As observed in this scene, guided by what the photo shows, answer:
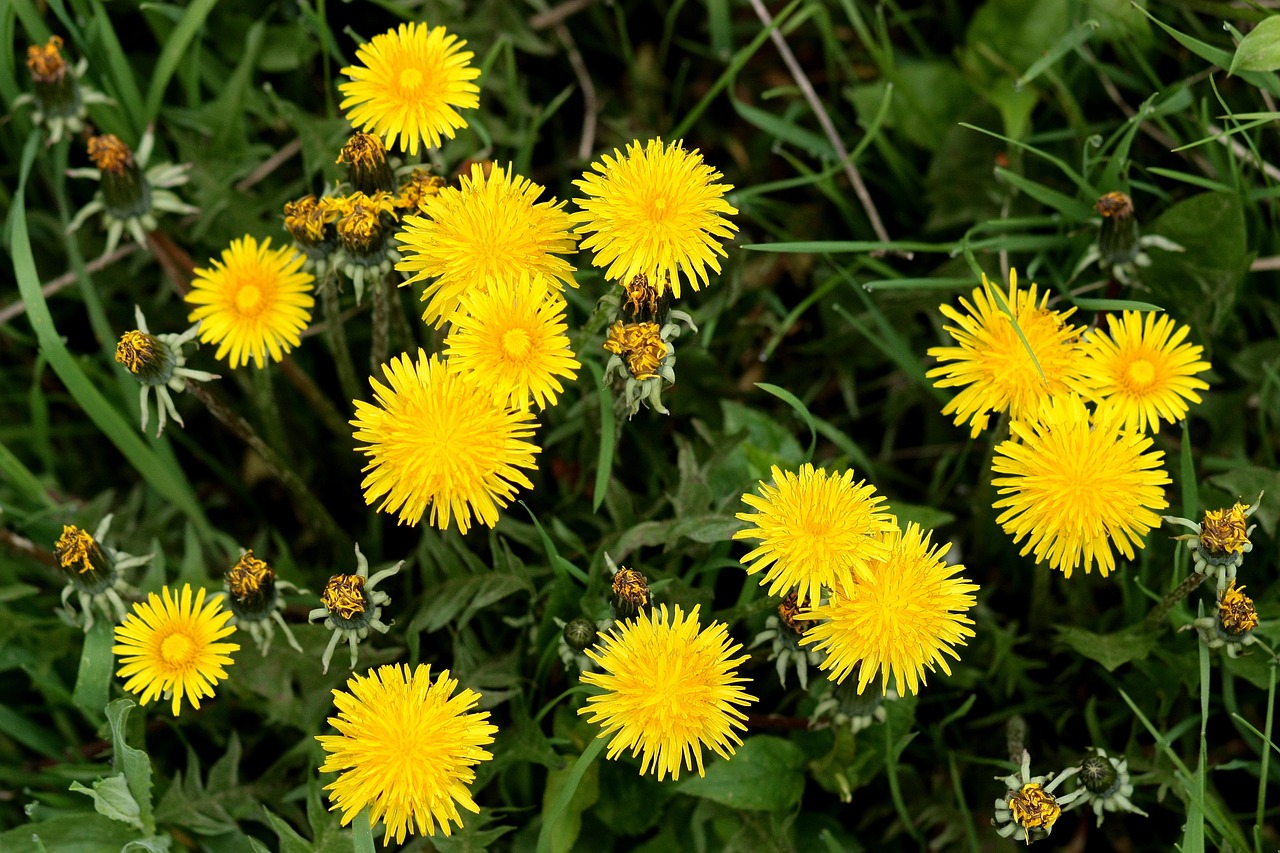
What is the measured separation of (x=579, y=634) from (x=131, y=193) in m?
1.23

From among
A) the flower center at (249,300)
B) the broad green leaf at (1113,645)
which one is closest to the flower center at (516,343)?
the flower center at (249,300)

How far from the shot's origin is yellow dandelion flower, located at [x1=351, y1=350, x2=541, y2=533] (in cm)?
159

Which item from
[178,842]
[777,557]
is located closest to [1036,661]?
[777,557]

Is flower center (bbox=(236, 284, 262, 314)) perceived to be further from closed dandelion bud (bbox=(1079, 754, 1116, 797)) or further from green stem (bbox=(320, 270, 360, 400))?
closed dandelion bud (bbox=(1079, 754, 1116, 797))

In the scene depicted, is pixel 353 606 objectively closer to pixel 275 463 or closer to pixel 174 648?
pixel 174 648

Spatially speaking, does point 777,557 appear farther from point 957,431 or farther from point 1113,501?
point 957,431

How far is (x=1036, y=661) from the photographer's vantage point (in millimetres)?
2053

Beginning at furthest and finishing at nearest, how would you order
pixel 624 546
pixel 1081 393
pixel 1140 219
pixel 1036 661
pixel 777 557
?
pixel 1140 219
pixel 1036 661
pixel 624 546
pixel 1081 393
pixel 777 557

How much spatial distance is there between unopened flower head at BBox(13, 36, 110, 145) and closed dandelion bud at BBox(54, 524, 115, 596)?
2.64 feet

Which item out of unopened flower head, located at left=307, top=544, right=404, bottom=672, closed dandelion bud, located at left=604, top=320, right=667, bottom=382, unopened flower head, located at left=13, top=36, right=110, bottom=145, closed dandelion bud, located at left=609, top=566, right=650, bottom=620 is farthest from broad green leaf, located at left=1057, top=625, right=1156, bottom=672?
unopened flower head, located at left=13, top=36, right=110, bottom=145

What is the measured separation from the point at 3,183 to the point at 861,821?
7.55 feet

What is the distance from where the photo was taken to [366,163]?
5.77 ft

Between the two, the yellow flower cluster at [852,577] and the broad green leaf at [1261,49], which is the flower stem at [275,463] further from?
the broad green leaf at [1261,49]

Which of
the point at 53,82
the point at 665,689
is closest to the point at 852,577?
the point at 665,689
